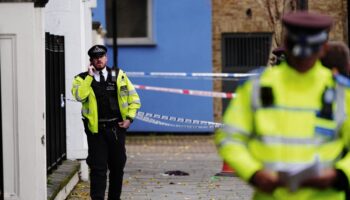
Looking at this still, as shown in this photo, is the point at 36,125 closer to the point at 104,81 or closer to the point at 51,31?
the point at 104,81

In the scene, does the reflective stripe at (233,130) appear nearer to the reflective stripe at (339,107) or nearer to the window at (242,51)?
the reflective stripe at (339,107)

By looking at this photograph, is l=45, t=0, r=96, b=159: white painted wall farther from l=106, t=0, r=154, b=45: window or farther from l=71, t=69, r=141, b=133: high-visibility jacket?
l=106, t=0, r=154, b=45: window

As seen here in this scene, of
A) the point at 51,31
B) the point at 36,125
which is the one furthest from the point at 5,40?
the point at 51,31

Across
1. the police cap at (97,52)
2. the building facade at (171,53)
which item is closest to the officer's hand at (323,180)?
the police cap at (97,52)

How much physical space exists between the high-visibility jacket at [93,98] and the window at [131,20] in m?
12.5

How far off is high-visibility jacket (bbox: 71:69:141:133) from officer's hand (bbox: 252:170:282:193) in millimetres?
5986

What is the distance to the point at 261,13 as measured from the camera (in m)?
23.0

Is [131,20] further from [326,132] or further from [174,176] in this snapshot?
[326,132]

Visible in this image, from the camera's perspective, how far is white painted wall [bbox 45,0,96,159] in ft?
43.8

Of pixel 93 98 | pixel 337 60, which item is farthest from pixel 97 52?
pixel 337 60

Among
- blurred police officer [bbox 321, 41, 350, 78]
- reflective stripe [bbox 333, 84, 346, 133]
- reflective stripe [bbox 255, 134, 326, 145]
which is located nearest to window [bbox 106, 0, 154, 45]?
blurred police officer [bbox 321, 41, 350, 78]

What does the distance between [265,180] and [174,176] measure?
33.3 feet

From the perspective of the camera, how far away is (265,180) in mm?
4574

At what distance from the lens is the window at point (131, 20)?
23172 millimetres
